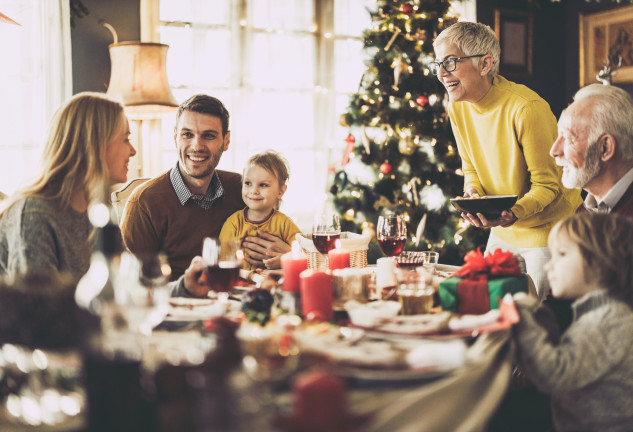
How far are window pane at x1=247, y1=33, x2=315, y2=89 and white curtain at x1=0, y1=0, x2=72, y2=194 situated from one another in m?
1.50

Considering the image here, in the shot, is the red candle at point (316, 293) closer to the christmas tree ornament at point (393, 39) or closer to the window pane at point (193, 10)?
the christmas tree ornament at point (393, 39)

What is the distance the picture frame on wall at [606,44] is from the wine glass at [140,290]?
5.21 metres

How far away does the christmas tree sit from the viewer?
183 inches

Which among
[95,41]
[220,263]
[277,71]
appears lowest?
[220,263]

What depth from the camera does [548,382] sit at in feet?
4.43

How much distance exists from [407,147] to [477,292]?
3.19 meters

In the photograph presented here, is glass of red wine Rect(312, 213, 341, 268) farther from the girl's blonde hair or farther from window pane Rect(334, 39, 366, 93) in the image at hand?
window pane Rect(334, 39, 366, 93)

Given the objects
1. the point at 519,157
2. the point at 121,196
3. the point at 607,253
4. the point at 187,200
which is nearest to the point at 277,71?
the point at 121,196

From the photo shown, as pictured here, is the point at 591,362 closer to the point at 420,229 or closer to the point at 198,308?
the point at 198,308

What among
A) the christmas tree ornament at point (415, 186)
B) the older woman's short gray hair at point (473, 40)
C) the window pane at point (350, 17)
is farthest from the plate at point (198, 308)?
the window pane at point (350, 17)

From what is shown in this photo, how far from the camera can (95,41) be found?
15.2ft

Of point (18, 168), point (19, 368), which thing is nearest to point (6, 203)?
point (19, 368)

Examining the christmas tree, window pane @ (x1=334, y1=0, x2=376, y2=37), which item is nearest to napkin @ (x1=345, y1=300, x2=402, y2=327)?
the christmas tree

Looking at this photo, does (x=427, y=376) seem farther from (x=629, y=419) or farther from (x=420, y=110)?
(x=420, y=110)
